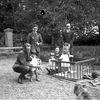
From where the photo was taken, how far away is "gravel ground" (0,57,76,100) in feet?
18.3

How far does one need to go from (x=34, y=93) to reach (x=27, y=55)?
1534 millimetres

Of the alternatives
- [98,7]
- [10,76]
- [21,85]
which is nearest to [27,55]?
[21,85]

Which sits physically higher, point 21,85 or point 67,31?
point 67,31

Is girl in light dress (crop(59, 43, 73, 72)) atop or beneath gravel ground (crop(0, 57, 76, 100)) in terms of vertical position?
atop

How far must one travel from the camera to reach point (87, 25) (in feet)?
47.1

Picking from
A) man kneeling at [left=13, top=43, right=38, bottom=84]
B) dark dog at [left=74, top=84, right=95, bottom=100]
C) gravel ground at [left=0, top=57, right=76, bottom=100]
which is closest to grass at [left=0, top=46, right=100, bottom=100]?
gravel ground at [left=0, top=57, right=76, bottom=100]

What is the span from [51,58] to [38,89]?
250cm

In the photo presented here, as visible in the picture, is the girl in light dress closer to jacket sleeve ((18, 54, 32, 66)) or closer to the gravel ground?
the gravel ground

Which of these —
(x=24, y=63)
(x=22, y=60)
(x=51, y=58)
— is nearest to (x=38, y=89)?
(x=24, y=63)

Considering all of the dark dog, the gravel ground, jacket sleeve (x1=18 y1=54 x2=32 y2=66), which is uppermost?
jacket sleeve (x1=18 y1=54 x2=32 y2=66)

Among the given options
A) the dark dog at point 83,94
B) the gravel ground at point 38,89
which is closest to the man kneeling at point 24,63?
the gravel ground at point 38,89

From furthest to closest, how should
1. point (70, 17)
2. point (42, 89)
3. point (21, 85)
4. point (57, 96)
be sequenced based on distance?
point (70, 17), point (21, 85), point (42, 89), point (57, 96)

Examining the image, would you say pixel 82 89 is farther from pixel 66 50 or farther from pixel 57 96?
pixel 66 50

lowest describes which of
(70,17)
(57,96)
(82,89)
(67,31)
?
(57,96)
